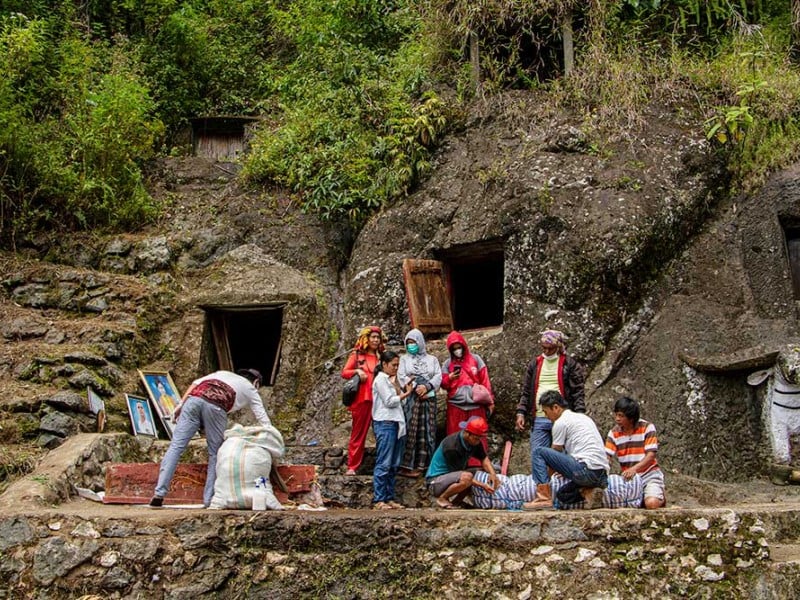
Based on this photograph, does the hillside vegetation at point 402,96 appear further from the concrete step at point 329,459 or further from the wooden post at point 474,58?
the concrete step at point 329,459

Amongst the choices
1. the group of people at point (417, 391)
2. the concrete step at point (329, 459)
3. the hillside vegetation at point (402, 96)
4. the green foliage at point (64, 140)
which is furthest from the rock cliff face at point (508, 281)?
the group of people at point (417, 391)

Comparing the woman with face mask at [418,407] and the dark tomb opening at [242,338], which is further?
the dark tomb opening at [242,338]

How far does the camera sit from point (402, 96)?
12.8 metres

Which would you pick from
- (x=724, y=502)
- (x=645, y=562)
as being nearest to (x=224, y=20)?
(x=724, y=502)

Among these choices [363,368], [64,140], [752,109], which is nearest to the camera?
[363,368]

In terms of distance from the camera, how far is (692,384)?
9.45 metres

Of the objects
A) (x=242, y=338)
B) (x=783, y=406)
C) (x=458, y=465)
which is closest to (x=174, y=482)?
(x=458, y=465)

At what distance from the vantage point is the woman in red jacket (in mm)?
8805

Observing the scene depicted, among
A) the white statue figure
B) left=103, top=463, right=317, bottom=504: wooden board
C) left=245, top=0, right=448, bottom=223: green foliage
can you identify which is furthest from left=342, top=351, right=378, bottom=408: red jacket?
the white statue figure

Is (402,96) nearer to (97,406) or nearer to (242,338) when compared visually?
(242,338)

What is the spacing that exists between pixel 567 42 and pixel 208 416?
8071mm

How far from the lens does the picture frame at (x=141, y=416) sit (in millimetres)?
10000

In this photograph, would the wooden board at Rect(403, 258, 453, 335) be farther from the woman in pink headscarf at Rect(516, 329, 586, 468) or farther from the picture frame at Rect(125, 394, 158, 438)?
the picture frame at Rect(125, 394, 158, 438)

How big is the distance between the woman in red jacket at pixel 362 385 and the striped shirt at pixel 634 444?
8.64ft
